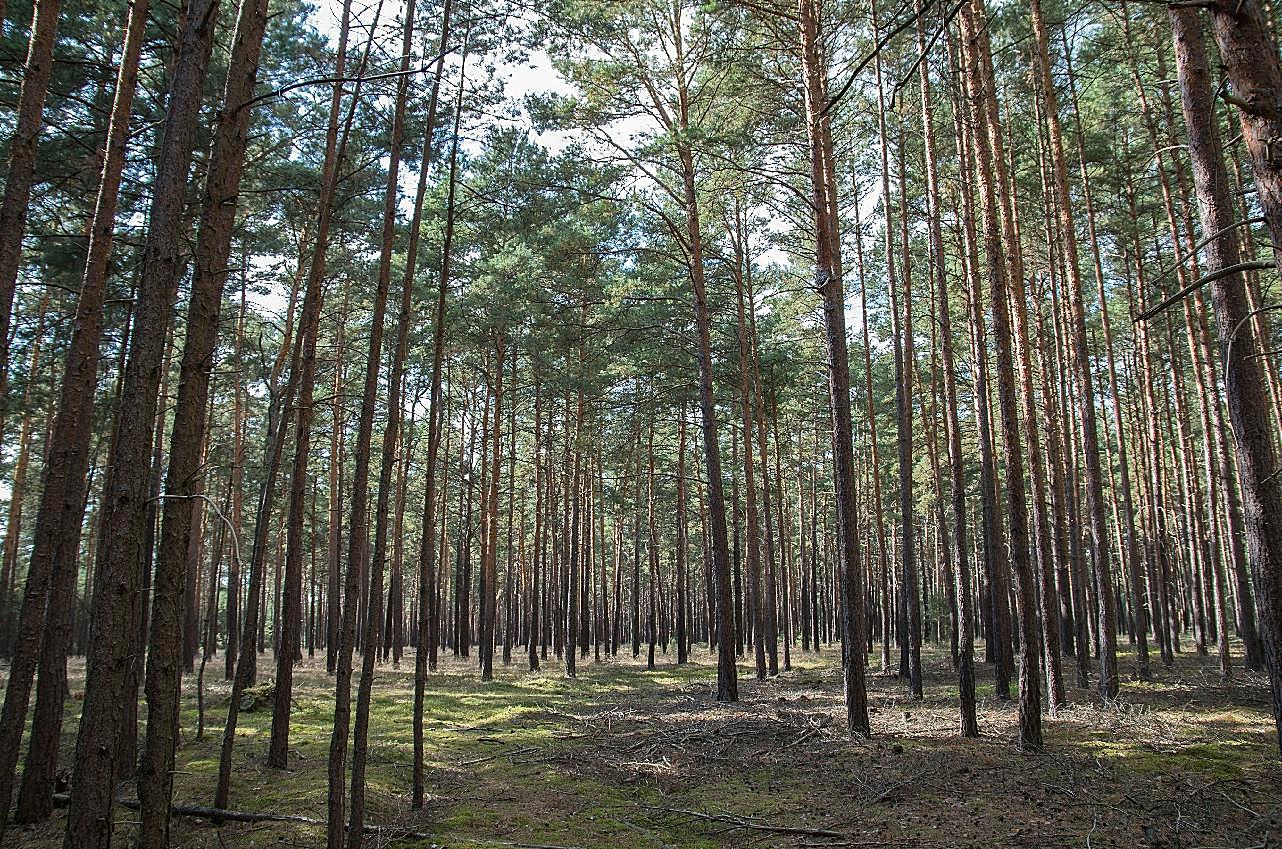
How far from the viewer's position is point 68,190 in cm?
927

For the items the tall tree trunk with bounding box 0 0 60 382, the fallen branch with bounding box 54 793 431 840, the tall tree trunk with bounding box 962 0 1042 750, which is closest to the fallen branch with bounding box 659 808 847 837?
the fallen branch with bounding box 54 793 431 840

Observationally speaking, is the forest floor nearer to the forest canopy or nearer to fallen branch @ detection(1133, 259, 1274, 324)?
the forest canopy

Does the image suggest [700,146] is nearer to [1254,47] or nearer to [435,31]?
[435,31]

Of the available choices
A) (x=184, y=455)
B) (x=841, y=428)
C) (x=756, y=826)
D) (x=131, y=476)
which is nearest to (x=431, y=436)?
(x=184, y=455)

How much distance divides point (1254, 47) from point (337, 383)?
21028 millimetres

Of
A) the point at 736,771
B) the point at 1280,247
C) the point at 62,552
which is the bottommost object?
the point at 736,771

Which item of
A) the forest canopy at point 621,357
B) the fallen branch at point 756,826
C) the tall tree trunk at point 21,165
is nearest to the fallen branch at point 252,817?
the forest canopy at point 621,357

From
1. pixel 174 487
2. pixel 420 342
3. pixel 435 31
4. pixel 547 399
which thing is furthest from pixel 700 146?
pixel 547 399

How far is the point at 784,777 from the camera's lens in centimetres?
799

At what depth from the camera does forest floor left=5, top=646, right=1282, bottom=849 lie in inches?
235

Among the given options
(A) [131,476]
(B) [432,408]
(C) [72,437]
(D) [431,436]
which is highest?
(B) [432,408]

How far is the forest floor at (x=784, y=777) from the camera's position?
5980mm

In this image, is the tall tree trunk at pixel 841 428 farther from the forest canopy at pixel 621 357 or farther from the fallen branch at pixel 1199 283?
the fallen branch at pixel 1199 283

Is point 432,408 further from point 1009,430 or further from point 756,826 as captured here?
point 1009,430
